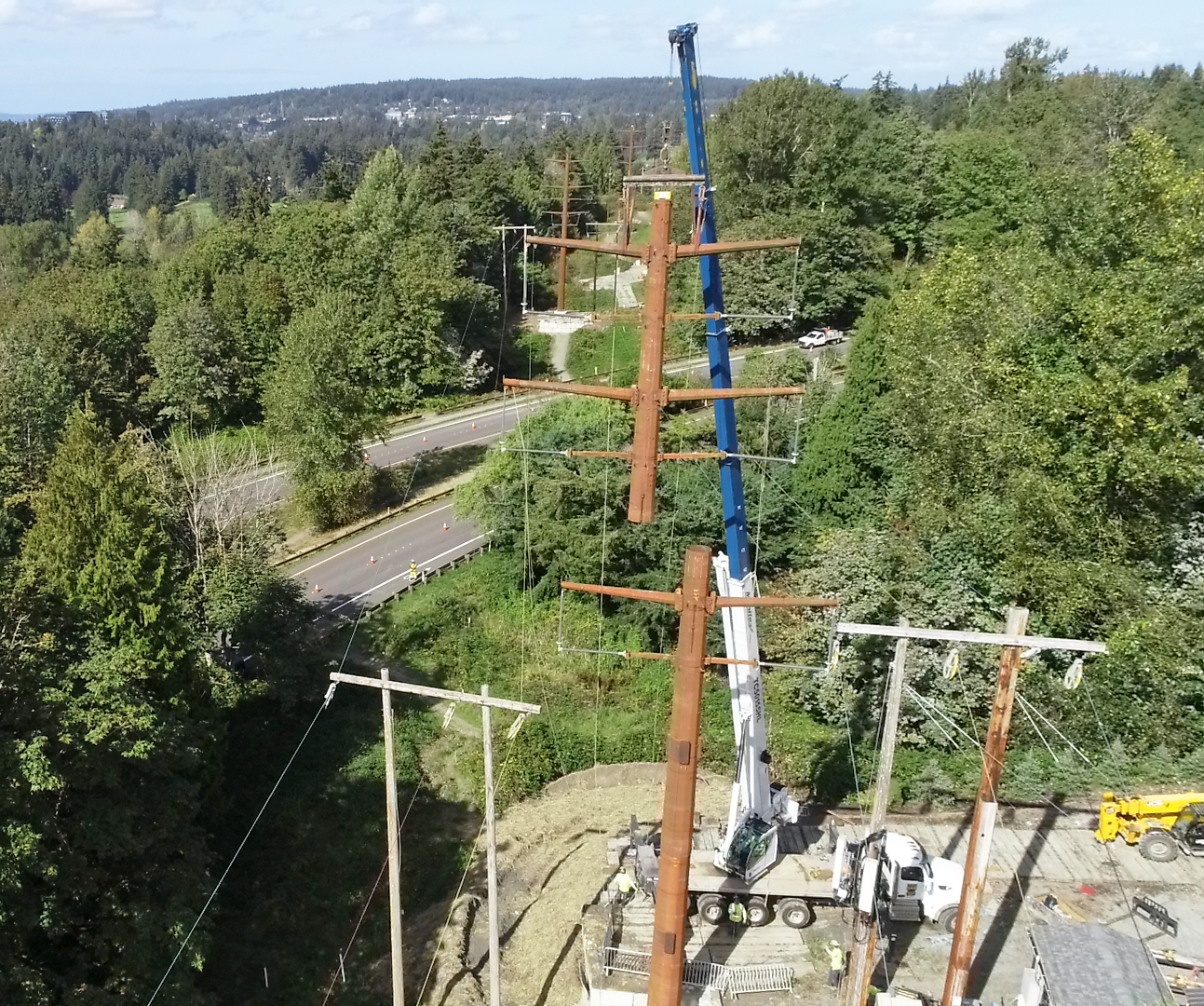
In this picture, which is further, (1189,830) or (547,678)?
(547,678)

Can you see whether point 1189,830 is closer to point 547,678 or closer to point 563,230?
point 547,678

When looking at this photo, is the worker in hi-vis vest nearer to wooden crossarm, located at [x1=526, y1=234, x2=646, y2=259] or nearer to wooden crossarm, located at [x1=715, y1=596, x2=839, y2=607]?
wooden crossarm, located at [x1=715, y1=596, x2=839, y2=607]

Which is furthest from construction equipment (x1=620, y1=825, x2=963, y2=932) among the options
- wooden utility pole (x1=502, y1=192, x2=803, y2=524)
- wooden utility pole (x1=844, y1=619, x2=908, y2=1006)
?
wooden utility pole (x1=502, y1=192, x2=803, y2=524)

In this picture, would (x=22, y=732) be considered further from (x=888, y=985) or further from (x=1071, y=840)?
(x=1071, y=840)

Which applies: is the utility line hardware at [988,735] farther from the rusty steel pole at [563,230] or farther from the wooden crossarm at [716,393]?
the rusty steel pole at [563,230]

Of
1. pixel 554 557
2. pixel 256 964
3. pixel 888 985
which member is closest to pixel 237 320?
pixel 554 557

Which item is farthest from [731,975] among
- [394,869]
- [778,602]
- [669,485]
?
[669,485]
